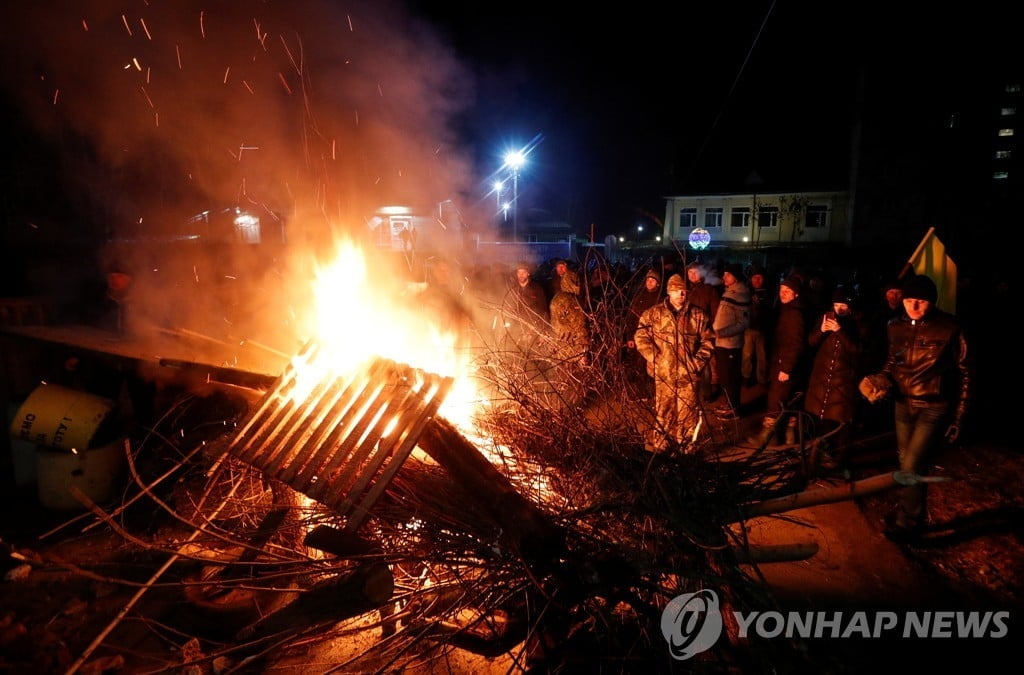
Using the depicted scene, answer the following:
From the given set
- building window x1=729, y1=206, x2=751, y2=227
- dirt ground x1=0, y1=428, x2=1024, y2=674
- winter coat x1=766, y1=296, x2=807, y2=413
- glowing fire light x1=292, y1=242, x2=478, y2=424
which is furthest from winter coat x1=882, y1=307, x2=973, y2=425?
building window x1=729, y1=206, x2=751, y2=227

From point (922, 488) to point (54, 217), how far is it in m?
12.7

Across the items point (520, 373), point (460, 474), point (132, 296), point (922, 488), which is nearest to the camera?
point (460, 474)

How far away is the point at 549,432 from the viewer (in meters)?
2.71

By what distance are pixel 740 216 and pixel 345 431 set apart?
111 ft

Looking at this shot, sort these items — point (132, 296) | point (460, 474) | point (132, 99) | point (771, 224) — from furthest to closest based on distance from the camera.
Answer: point (771, 224)
point (132, 99)
point (132, 296)
point (460, 474)

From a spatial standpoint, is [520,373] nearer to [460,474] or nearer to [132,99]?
[460,474]

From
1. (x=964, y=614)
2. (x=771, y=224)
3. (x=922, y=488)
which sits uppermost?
(x=771, y=224)

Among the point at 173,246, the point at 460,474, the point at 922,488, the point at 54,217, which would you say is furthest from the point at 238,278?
the point at 922,488

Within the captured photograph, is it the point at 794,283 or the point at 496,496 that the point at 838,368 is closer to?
the point at 794,283

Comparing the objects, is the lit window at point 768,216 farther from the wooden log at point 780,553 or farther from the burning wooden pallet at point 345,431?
the burning wooden pallet at point 345,431

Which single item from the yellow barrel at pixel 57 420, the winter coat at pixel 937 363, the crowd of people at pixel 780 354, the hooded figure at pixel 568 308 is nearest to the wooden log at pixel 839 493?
the crowd of people at pixel 780 354

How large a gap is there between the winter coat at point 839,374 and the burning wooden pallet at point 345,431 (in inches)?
172

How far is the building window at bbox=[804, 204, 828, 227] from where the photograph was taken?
99.5 ft

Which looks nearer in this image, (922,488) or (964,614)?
(964,614)
